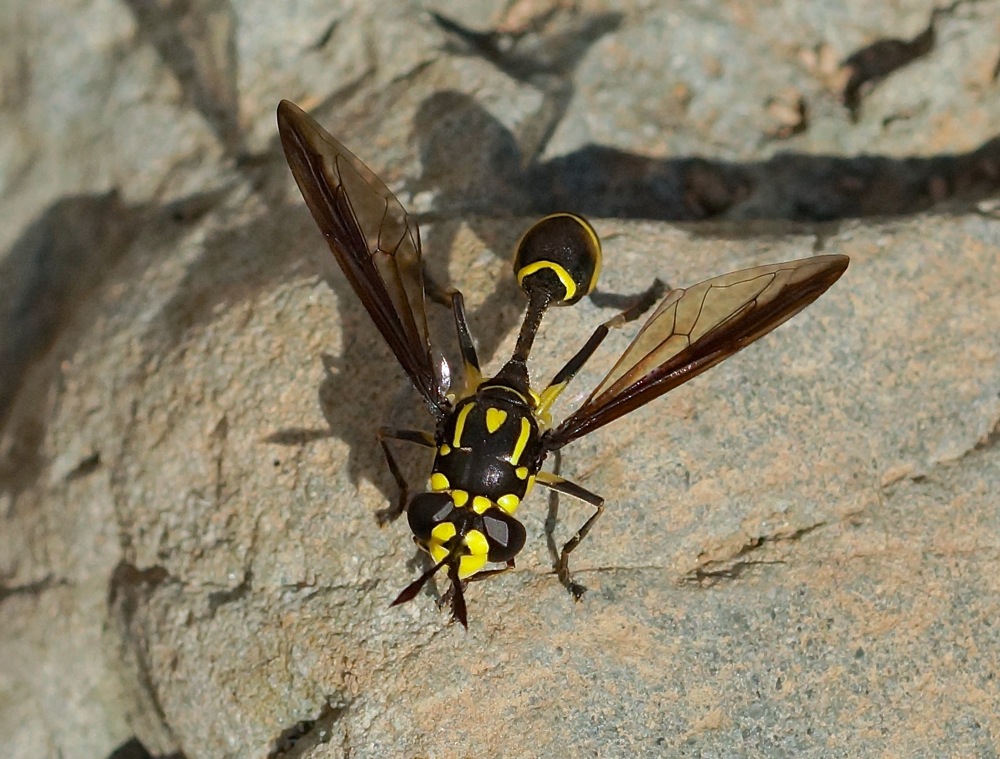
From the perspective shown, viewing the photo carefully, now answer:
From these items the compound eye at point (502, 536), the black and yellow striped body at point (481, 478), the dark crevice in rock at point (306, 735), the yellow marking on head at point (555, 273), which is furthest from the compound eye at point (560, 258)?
the dark crevice in rock at point (306, 735)

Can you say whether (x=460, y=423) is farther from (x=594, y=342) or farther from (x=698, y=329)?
(x=698, y=329)

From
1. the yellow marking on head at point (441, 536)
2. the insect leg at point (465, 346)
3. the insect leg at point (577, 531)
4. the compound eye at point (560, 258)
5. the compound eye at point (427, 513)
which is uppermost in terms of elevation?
the compound eye at point (560, 258)

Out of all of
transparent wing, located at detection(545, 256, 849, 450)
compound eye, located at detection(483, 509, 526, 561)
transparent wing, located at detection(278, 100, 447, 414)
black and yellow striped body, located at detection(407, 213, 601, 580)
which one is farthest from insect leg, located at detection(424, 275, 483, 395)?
compound eye, located at detection(483, 509, 526, 561)

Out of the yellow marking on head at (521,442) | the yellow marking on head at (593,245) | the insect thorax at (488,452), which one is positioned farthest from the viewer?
the yellow marking on head at (593,245)

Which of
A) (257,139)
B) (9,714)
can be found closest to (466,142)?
(257,139)

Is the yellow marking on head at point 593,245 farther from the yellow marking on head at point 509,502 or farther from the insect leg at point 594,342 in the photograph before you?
the yellow marking on head at point 509,502

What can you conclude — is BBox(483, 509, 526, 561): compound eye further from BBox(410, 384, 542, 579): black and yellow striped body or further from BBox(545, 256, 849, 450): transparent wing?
BBox(545, 256, 849, 450): transparent wing
